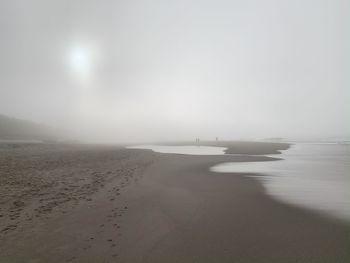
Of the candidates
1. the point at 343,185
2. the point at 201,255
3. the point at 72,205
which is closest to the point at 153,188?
the point at 72,205

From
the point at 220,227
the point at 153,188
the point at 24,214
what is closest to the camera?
the point at 220,227

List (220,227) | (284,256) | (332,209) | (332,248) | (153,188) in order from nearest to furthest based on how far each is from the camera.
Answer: (284,256)
(332,248)
(220,227)
(332,209)
(153,188)

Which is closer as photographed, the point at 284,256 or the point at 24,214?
the point at 284,256

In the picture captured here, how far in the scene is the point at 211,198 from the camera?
11.9 metres

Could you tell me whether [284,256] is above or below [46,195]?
below

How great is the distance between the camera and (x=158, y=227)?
314 inches

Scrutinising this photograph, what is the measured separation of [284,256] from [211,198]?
19.6 feet

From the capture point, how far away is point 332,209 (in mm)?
9969

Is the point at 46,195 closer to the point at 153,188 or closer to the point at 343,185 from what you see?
the point at 153,188

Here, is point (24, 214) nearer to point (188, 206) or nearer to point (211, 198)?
point (188, 206)

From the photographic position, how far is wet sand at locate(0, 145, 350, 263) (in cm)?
605

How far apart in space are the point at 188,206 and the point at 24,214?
7.24 meters

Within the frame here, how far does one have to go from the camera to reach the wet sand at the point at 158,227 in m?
6.05

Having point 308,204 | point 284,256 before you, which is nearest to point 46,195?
point 284,256
